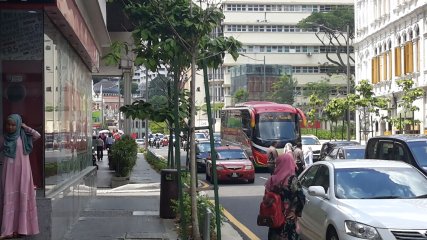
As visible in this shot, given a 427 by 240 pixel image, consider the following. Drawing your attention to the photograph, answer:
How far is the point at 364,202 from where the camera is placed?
9086 mm

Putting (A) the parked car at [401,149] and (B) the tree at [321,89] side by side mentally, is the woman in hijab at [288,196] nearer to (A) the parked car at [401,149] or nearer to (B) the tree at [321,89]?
(A) the parked car at [401,149]

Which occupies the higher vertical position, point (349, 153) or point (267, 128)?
point (267, 128)

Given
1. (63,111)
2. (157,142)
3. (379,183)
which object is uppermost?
(63,111)

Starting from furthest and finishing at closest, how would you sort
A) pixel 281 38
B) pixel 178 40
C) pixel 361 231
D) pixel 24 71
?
pixel 281 38, pixel 178 40, pixel 24 71, pixel 361 231

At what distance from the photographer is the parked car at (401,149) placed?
50.7 feet

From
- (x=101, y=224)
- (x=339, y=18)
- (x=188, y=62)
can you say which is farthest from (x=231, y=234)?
(x=339, y=18)

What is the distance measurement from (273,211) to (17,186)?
11.9 feet

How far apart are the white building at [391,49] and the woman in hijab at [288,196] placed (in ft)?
120

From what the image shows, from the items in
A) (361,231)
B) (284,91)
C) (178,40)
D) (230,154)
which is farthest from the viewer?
(284,91)

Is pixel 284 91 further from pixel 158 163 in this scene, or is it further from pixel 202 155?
pixel 158 163

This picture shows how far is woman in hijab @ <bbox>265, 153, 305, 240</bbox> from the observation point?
9867mm

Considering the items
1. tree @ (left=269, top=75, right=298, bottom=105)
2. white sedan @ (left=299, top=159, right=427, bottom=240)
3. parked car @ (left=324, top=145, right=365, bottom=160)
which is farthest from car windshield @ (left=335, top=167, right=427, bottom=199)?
tree @ (left=269, top=75, right=298, bottom=105)

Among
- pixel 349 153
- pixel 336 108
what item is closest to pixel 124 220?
pixel 349 153

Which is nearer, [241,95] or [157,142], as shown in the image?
[157,142]
